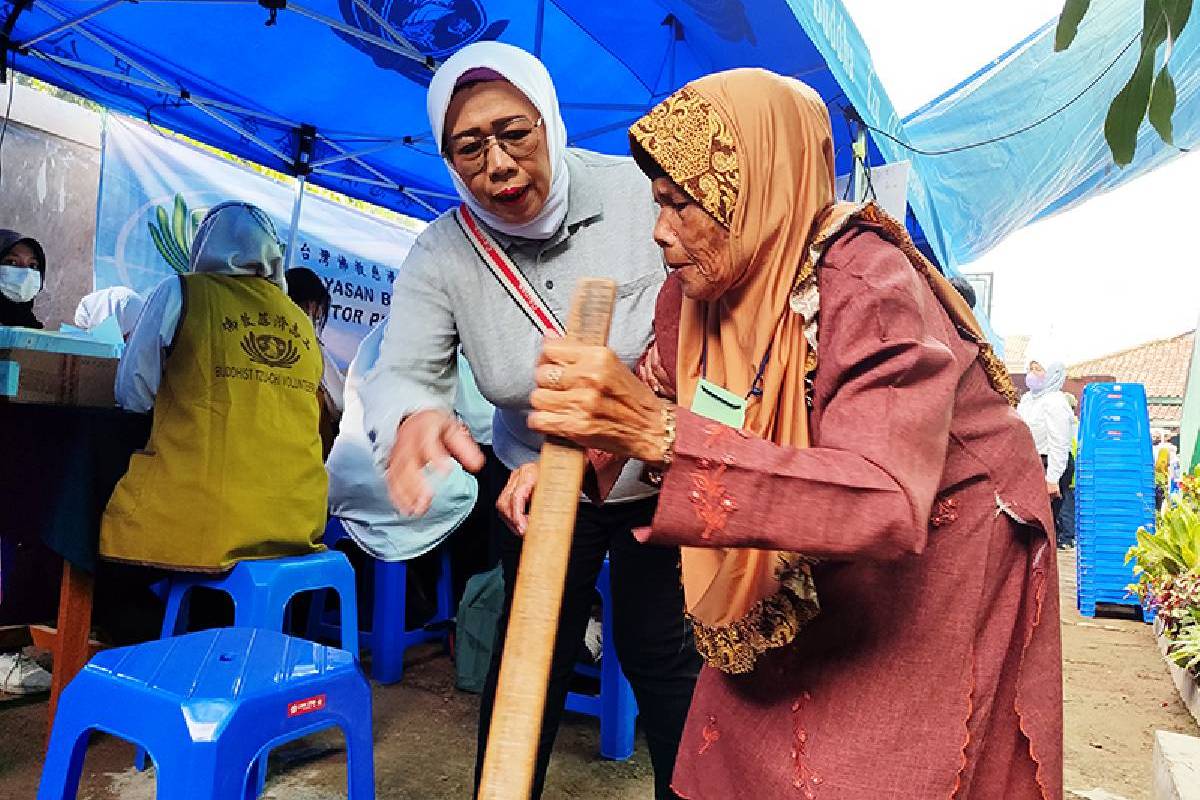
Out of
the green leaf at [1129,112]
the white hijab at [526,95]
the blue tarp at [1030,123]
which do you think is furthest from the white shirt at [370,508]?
the green leaf at [1129,112]

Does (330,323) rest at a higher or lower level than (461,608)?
higher

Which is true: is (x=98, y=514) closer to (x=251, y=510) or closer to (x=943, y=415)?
(x=251, y=510)

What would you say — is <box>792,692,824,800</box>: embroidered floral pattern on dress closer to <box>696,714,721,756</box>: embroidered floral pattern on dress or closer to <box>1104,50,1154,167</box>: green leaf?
<box>696,714,721,756</box>: embroidered floral pattern on dress

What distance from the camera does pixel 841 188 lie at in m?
3.87

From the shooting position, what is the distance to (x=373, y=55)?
407 cm

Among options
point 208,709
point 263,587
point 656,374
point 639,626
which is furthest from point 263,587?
point 656,374

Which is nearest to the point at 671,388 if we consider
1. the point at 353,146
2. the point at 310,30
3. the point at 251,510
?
the point at 251,510

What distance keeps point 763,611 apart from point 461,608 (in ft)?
8.80

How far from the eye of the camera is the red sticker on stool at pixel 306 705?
5.50 ft

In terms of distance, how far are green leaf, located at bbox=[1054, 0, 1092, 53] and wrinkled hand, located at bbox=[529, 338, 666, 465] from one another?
51cm

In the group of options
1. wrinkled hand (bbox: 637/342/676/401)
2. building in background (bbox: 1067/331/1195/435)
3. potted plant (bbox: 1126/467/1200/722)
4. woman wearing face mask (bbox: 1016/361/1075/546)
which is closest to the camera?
wrinkled hand (bbox: 637/342/676/401)

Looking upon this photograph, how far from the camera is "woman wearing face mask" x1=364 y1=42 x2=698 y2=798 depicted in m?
1.69

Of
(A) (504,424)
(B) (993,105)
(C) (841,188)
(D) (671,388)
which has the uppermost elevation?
(B) (993,105)

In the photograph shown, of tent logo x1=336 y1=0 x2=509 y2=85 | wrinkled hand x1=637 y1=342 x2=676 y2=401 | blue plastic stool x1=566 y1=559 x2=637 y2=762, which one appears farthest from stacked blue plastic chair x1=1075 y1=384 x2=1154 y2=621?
wrinkled hand x1=637 y1=342 x2=676 y2=401
